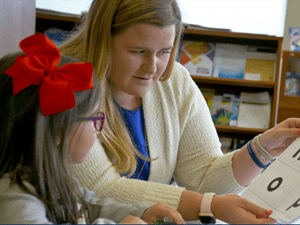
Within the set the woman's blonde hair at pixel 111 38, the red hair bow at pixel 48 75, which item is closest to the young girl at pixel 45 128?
the red hair bow at pixel 48 75

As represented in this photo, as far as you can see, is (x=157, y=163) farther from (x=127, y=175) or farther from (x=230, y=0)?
(x=230, y=0)

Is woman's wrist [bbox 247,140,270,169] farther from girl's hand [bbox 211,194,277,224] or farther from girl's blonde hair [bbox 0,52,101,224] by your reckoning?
girl's blonde hair [bbox 0,52,101,224]

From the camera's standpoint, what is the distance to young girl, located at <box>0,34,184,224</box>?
2.43ft

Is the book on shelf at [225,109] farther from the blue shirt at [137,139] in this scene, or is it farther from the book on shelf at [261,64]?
the blue shirt at [137,139]

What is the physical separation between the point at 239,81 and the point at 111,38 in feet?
6.92

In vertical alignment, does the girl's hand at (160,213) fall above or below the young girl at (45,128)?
below

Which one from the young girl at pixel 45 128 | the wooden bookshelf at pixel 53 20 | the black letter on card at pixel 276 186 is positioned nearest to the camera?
the young girl at pixel 45 128

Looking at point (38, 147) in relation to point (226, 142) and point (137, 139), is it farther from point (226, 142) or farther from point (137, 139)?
point (226, 142)

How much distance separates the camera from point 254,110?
313cm

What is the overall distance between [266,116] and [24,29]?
2.12m

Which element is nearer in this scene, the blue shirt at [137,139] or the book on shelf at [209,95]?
the blue shirt at [137,139]

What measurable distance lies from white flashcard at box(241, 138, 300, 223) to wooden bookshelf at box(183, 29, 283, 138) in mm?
2133

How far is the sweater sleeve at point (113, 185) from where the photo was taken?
101 centimetres

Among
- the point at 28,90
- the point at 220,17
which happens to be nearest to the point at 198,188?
the point at 28,90
